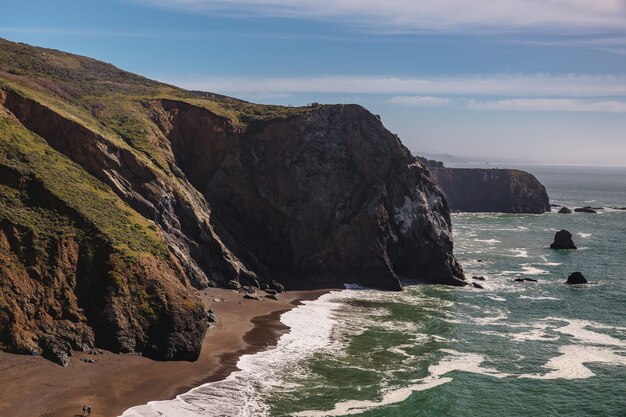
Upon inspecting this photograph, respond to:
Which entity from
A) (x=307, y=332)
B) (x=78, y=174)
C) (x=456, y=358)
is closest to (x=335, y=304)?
(x=307, y=332)

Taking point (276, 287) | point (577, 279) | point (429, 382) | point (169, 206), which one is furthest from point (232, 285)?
point (577, 279)

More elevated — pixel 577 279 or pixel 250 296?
pixel 577 279

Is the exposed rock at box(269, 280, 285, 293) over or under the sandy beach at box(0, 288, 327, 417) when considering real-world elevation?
over

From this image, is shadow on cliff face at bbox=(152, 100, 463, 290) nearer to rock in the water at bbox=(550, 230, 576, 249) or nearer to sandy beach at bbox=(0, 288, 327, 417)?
sandy beach at bbox=(0, 288, 327, 417)

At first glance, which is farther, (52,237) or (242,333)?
(242,333)

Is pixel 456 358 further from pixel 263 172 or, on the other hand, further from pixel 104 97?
pixel 104 97

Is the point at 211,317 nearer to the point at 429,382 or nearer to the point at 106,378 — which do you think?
the point at 106,378

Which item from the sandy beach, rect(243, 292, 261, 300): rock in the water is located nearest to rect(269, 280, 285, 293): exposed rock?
rect(243, 292, 261, 300): rock in the water
